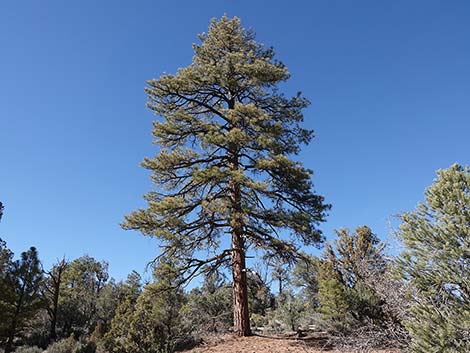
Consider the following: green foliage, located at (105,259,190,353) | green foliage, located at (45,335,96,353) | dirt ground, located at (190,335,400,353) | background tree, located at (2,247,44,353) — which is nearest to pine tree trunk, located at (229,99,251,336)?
dirt ground, located at (190,335,400,353)

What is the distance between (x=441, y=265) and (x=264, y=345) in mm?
5654

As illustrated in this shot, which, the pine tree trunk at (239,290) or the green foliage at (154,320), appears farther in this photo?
the pine tree trunk at (239,290)

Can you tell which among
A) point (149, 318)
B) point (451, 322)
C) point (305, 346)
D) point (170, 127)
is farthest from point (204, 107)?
point (451, 322)

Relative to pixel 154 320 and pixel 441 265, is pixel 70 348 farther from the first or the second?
pixel 441 265

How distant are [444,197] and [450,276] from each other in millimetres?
1216

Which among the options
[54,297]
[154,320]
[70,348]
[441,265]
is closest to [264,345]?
[154,320]

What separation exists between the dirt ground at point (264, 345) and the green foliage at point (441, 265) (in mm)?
3726

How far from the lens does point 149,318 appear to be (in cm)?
941

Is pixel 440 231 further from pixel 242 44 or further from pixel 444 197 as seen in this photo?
pixel 242 44

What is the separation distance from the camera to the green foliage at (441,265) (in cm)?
441

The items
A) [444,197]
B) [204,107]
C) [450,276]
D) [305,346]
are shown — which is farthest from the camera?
[204,107]

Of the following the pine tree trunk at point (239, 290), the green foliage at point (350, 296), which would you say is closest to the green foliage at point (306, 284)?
the green foliage at point (350, 296)

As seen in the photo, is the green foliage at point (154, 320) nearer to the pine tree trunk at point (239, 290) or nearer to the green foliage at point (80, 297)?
the pine tree trunk at point (239, 290)

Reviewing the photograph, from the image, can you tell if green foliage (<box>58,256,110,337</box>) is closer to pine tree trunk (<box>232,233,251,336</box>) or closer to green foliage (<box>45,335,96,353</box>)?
green foliage (<box>45,335,96,353</box>)
